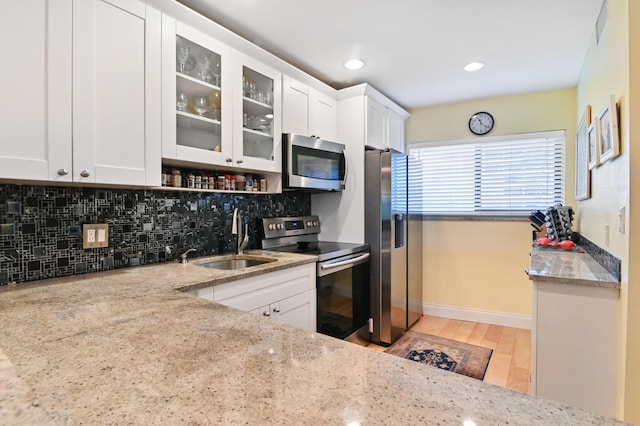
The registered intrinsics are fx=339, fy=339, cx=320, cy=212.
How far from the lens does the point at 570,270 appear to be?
1.70 meters

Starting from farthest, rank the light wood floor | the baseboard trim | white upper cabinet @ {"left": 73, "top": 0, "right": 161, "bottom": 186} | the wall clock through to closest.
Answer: the wall clock → the baseboard trim → the light wood floor → white upper cabinet @ {"left": 73, "top": 0, "right": 161, "bottom": 186}

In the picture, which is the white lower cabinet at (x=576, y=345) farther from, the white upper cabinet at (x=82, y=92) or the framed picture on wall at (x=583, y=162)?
the white upper cabinet at (x=82, y=92)

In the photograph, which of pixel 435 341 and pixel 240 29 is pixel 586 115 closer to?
pixel 435 341

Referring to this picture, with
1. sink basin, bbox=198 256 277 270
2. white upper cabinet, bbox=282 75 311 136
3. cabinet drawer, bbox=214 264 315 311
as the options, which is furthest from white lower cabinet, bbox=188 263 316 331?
white upper cabinet, bbox=282 75 311 136

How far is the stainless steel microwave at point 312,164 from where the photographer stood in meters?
2.52

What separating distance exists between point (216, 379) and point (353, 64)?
255 cm

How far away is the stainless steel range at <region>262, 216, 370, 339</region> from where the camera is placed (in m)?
2.43

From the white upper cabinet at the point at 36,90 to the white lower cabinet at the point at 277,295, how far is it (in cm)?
80

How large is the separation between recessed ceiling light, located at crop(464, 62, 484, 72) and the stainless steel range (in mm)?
1666

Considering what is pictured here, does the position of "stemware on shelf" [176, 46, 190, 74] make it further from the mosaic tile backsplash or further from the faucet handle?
the faucet handle

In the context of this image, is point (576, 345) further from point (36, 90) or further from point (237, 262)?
point (36, 90)

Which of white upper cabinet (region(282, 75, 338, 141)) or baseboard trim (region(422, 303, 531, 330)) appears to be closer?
white upper cabinet (region(282, 75, 338, 141))

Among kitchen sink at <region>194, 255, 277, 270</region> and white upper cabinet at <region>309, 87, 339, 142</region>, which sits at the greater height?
white upper cabinet at <region>309, 87, 339, 142</region>

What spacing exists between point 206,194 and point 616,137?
2.29m
